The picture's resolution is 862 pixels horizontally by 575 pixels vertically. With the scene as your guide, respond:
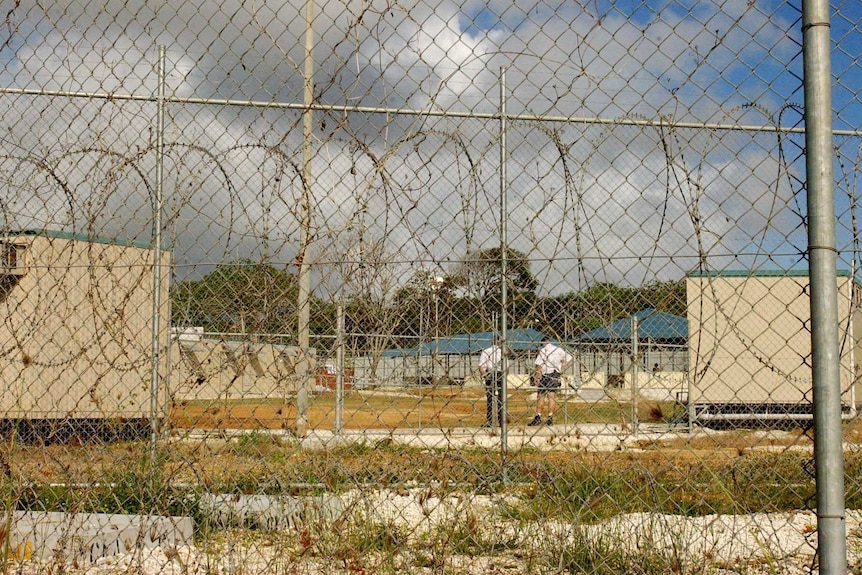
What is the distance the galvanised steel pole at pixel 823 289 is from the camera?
1942 mm

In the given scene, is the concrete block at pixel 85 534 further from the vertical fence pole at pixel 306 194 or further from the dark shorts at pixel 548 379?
the dark shorts at pixel 548 379

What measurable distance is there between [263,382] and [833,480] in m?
2.21

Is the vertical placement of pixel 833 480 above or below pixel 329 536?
above

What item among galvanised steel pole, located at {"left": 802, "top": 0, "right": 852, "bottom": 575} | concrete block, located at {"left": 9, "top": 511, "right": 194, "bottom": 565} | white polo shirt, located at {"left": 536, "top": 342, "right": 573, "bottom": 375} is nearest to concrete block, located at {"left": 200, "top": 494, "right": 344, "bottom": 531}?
concrete block, located at {"left": 9, "top": 511, "right": 194, "bottom": 565}

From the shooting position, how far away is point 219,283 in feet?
10.6

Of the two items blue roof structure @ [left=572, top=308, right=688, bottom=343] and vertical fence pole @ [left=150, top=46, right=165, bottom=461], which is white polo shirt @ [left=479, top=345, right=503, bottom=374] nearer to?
blue roof structure @ [left=572, top=308, right=688, bottom=343]

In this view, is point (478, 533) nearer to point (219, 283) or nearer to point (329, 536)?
point (329, 536)

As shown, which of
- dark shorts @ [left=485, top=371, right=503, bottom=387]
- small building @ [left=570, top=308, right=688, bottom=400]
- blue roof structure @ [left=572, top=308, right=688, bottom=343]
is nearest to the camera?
blue roof structure @ [left=572, top=308, right=688, bottom=343]

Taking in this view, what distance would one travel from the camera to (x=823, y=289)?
6.50 feet

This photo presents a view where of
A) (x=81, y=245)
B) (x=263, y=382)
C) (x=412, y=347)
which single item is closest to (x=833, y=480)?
(x=263, y=382)

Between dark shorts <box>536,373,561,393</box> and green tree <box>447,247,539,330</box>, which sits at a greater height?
green tree <box>447,247,539,330</box>

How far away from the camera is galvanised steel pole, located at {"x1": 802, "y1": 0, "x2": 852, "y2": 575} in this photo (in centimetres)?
194

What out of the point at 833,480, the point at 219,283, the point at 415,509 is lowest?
the point at 415,509

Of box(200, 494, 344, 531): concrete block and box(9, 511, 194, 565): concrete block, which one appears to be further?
box(200, 494, 344, 531): concrete block
